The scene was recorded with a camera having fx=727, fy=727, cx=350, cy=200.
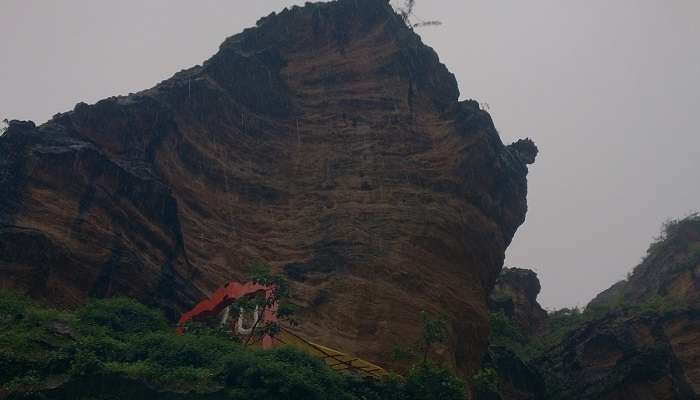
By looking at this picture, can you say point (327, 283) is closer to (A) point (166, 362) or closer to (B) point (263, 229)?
(B) point (263, 229)

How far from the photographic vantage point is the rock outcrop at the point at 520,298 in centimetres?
4262

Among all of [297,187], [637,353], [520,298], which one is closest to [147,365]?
[297,187]

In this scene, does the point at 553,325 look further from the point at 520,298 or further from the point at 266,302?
the point at 266,302

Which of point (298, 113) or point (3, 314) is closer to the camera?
point (3, 314)

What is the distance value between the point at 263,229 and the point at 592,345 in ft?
52.1

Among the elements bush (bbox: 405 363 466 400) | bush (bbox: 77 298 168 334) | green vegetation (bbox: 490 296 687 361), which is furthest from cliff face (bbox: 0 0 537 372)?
green vegetation (bbox: 490 296 687 361)

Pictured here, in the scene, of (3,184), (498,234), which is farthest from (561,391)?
(3,184)

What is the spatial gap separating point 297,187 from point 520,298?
24.9m

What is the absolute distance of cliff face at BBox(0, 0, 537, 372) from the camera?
2102 cm

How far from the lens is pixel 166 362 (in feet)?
52.5

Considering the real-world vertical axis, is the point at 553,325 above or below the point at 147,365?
above

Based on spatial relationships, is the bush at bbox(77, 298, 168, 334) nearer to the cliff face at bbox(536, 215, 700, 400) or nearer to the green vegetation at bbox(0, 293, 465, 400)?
the green vegetation at bbox(0, 293, 465, 400)

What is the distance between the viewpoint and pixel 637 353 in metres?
29.8

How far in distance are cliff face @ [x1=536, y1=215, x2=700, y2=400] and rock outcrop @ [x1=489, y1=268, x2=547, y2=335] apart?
7856 mm
